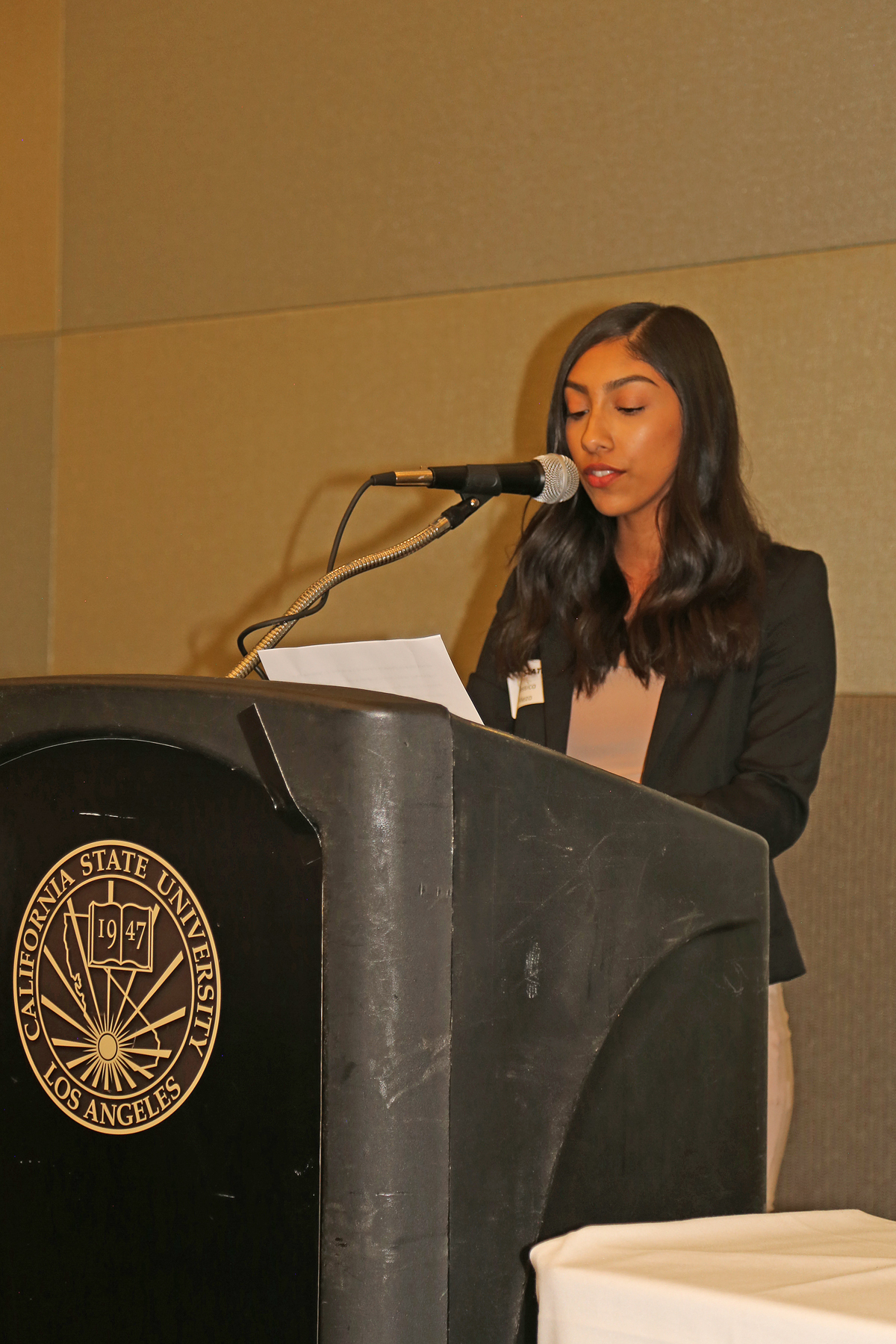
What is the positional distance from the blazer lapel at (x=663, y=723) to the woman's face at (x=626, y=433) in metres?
0.26

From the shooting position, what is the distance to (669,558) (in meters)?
1.63

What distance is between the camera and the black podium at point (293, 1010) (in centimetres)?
51

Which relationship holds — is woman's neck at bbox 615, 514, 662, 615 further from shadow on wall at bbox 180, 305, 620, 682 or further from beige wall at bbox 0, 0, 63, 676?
beige wall at bbox 0, 0, 63, 676

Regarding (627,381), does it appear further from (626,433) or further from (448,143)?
(448,143)

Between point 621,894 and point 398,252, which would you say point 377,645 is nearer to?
point 621,894

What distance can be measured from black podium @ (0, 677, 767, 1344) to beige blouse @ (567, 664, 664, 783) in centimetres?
96

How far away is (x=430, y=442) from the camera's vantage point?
2412 mm

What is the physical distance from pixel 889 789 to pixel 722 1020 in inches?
52.9

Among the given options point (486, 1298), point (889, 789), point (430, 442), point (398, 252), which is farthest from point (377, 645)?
point (398, 252)

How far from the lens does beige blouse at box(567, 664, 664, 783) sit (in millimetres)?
1574

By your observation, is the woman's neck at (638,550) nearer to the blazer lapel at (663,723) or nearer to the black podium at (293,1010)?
the blazer lapel at (663,723)

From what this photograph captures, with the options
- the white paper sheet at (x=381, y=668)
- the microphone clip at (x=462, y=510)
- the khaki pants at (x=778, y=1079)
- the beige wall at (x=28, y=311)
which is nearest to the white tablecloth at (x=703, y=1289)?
the white paper sheet at (x=381, y=668)

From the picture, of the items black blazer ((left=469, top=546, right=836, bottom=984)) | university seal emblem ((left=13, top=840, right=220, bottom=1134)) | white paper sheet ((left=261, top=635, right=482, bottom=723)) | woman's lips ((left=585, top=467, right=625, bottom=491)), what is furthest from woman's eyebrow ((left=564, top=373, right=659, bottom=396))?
university seal emblem ((left=13, top=840, right=220, bottom=1134))

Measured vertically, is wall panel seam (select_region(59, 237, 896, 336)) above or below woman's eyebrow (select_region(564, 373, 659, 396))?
above
